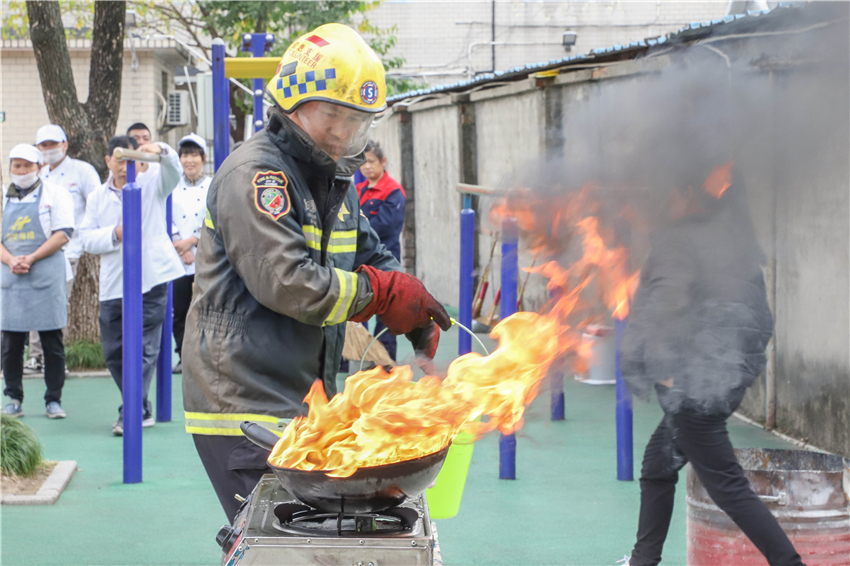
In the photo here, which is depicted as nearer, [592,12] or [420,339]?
[420,339]

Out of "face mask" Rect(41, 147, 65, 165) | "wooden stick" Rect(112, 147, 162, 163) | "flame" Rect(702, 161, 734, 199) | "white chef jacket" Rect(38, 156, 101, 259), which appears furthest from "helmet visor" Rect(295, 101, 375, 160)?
"face mask" Rect(41, 147, 65, 165)

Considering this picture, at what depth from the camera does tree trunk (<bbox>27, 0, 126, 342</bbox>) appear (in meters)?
8.56

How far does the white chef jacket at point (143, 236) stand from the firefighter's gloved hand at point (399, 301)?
13.1 feet

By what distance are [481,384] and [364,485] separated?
1.77 feet

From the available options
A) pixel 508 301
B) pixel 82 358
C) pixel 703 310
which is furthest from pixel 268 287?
pixel 82 358

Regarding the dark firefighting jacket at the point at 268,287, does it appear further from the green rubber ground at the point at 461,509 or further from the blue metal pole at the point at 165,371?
the blue metal pole at the point at 165,371

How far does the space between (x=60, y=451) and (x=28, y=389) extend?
85.1 inches

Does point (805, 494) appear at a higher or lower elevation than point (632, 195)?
lower

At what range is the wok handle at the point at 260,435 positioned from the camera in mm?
2320

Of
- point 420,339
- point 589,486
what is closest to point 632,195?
point 420,339

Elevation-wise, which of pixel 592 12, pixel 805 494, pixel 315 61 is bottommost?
pixel 805 494

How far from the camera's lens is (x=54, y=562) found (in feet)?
13.7

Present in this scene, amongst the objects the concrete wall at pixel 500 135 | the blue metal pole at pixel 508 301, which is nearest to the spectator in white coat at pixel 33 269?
the blue metal pole at pixel 508 301

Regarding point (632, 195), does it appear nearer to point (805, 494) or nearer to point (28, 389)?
point (805, 494)
